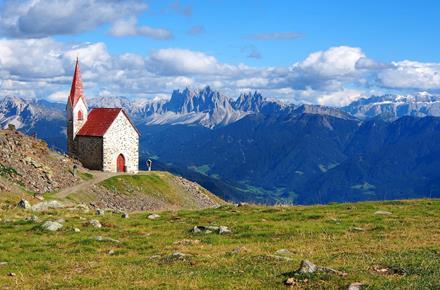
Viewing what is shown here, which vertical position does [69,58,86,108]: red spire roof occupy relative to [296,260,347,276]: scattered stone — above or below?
above

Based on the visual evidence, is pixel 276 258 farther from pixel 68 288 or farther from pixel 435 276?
pixel 68 288

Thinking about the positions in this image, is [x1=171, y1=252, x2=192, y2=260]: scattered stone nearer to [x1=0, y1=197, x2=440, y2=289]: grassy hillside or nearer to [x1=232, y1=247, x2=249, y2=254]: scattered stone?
[x1=0, y1=197, x2=440, y2=289]: grassy hillside

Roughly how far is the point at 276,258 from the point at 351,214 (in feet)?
59.9

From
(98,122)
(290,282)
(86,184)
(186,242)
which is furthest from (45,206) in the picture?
(98,122)

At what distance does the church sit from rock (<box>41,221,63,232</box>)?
60.1 meters

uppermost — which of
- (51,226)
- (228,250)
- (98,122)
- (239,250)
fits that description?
(98,122)

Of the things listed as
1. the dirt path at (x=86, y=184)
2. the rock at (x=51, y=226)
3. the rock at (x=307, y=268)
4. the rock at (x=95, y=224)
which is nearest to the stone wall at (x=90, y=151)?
the dirt path at (x=86, y=184)

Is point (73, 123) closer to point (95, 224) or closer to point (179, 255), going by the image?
point (95, 224)

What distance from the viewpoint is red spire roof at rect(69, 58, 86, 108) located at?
9615 centimetres

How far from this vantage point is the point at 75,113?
9544 centimetres

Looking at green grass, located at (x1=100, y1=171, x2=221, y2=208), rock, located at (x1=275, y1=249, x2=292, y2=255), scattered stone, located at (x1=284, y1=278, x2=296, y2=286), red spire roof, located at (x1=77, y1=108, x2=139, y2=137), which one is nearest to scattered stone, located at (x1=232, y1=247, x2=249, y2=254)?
rock, located at (x1=275, y1=249, x2=292, y2=255)

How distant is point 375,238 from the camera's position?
26609 mm

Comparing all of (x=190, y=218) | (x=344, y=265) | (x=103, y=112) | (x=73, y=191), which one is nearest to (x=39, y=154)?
(x=73, y=191)

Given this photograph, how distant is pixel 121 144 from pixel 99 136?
16.3ft
